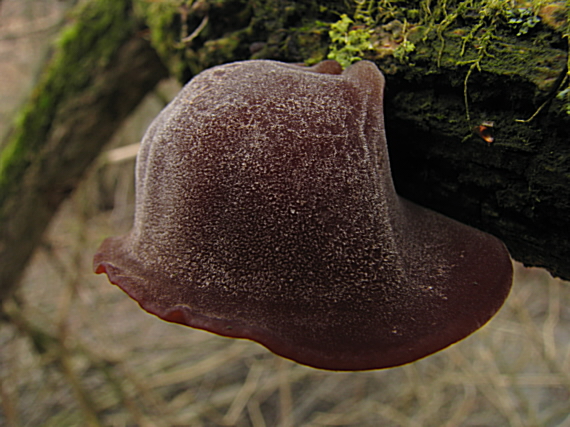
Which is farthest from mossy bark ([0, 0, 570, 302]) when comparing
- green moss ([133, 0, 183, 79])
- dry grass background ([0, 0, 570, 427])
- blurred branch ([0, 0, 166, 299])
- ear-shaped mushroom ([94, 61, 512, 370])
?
dry grass background ([0, 0, 570, 427])

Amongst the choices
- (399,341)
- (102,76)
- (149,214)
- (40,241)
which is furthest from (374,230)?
(40,241)

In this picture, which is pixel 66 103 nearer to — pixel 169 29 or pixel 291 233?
pixel 169 29

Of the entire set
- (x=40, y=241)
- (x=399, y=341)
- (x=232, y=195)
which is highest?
(x=232, y=195)

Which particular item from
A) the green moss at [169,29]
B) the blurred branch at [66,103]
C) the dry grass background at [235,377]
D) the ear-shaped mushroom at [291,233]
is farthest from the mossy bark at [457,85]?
the dry grass background at [235,377]

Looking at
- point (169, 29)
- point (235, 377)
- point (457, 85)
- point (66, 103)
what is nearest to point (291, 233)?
point (457, 85)

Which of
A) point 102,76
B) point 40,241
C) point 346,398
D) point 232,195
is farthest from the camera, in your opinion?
point 346,398

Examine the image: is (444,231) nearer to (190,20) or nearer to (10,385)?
(190,20)

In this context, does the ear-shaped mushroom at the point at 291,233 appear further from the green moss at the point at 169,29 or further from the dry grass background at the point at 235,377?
the dry grass background at the point at 235,377
